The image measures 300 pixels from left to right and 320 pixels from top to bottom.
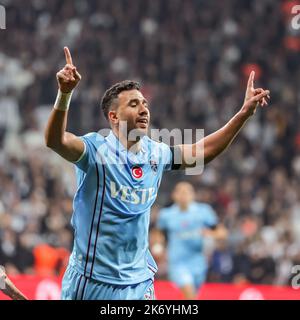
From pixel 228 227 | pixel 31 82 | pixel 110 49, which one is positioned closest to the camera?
pixel 228 227

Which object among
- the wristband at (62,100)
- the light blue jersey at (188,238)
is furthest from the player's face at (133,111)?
the light blue jersey at (188,238)

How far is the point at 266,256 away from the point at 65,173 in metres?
3.79

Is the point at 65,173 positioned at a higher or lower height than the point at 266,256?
higher

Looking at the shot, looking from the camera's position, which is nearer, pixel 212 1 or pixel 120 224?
pixel 120 224

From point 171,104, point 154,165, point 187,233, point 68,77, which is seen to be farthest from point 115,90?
point 171,104

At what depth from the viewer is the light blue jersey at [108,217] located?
644 centimetres

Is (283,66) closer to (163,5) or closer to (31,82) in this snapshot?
(163,5)

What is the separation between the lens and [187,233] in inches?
515

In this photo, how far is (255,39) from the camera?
66.0 feet

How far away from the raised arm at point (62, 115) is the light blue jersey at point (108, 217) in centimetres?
30

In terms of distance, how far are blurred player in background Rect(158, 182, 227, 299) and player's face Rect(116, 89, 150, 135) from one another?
637 centimetres

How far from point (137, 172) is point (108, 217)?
390mm

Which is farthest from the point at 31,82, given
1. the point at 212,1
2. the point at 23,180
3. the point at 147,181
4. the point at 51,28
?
the point at 147,181
